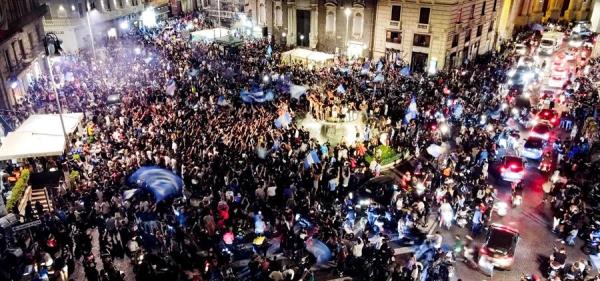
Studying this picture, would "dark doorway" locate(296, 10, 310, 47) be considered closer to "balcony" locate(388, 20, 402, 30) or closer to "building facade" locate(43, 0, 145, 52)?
"balcony" locate(388, 20, 402, 30)

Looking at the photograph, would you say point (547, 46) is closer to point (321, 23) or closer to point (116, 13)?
point (321, 23)

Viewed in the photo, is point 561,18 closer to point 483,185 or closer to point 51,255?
point 483,185

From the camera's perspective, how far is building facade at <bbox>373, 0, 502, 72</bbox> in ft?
127

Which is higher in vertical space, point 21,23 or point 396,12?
point 396,12

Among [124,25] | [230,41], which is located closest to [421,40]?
[230,41]

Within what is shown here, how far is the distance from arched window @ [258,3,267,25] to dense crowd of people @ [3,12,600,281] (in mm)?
19947

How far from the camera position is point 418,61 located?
41594 mm

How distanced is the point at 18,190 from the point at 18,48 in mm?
21113

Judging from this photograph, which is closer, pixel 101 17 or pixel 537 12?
pixel 101 17

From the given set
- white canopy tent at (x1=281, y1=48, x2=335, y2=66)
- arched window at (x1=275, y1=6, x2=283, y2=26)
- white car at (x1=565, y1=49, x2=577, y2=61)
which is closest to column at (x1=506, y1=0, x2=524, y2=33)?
white car at (x1=565, y1=49, x2=577, y2=61)

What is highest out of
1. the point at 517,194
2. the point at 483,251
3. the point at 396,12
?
the point at 396,12

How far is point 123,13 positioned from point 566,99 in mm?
54849

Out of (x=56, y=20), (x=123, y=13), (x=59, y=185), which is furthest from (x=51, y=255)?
(x=123, y=13)

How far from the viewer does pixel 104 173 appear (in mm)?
18984
